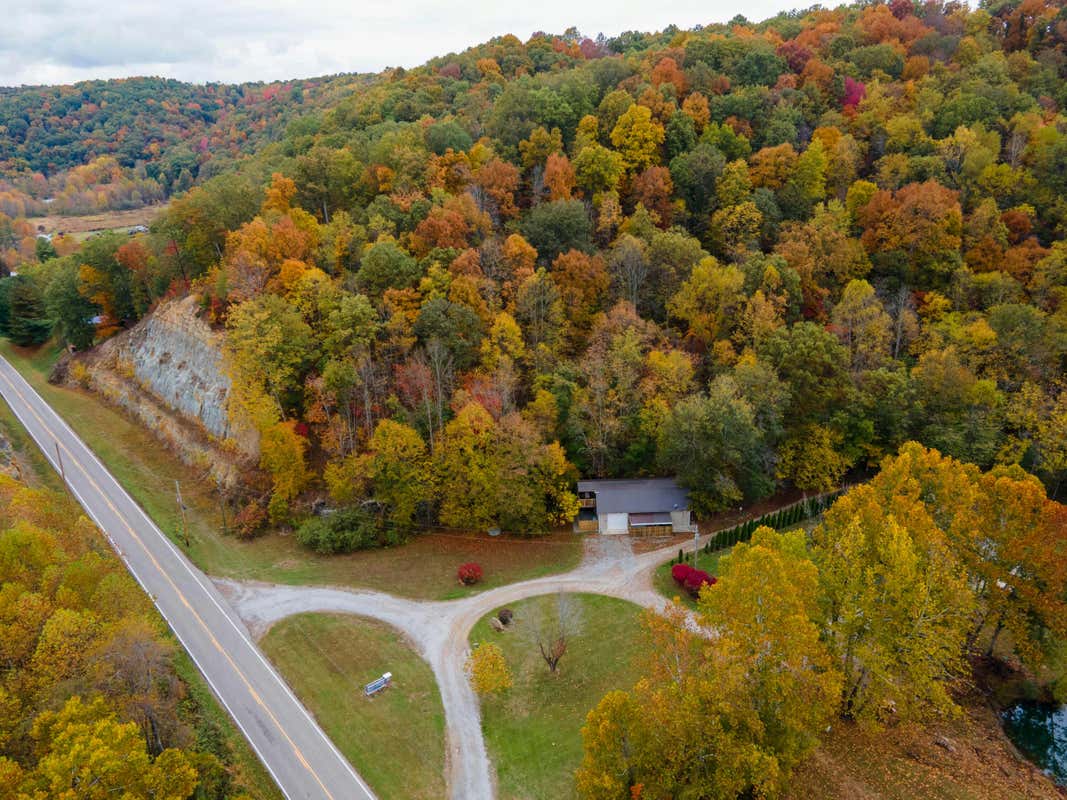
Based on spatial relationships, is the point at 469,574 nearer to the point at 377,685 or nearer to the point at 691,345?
the point at 377,685

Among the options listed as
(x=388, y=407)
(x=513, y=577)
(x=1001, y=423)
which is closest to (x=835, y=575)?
(x=513, y=577)

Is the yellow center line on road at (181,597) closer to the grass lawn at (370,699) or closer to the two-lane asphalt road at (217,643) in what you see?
the two-lane asphalt road at (217,643)

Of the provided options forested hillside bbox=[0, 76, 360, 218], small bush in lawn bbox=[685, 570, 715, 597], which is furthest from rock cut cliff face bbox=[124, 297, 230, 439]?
forested hillside bbox=[0, 76, 360, 218]

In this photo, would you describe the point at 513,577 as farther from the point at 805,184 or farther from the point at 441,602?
the point at 805,184

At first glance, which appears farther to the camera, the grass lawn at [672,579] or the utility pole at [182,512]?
the utility pole at [182,512]

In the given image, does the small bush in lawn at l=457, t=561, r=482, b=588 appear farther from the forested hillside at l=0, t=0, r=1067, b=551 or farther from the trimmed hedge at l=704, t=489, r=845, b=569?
the trimmed hedge at l=704, t=489, r=845, b=569

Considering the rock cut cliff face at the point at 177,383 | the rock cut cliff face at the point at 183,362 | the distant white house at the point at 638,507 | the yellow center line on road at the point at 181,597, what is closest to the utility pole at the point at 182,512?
the yellow center line on road at the point at 181,597
